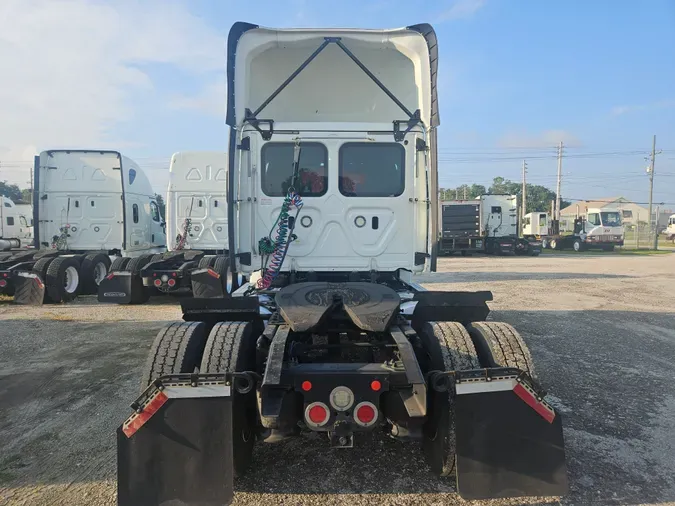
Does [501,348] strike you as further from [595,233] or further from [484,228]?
[595,233]

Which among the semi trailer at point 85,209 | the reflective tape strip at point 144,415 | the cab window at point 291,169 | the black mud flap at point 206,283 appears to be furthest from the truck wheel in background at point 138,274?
the reflective tape strip at point 144,415

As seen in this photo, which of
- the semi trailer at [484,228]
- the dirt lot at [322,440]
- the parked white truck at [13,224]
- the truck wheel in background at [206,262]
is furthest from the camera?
the semi trailer at [484,228]

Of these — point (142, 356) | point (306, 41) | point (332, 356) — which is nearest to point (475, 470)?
point (332, 356)

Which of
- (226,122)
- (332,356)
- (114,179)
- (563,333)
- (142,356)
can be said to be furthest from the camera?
(114,179)

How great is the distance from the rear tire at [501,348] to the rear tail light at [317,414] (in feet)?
3.97

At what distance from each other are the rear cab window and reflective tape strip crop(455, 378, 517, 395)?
274 cm

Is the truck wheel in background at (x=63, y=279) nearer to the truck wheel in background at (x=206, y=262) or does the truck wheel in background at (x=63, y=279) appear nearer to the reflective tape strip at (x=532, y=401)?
the truck wheel in background at (x=206, y=262)

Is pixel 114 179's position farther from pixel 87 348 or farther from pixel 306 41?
pixel 306 41

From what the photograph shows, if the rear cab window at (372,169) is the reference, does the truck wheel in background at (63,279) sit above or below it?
below

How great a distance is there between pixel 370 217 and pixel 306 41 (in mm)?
1965

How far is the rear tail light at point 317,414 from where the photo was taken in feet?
8.59

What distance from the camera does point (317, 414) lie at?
8.60ft

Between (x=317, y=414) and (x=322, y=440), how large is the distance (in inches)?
51.5

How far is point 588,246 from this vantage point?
32.2 meters
